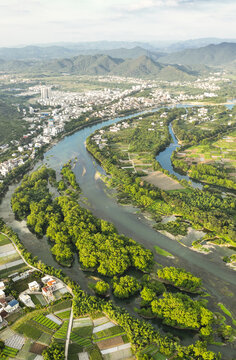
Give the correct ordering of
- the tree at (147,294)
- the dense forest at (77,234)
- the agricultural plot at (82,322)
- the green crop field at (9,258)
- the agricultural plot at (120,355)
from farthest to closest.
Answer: the green crop field at (9,258) < the dense forest at (77,234) < the tree at (147,294) < the agricultural plot at (82,322) < the agricultural plot at (120,355)

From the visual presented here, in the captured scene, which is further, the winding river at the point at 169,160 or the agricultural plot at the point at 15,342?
the winding river at the point at 169,160

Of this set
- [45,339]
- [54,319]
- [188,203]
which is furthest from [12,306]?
[188,203]

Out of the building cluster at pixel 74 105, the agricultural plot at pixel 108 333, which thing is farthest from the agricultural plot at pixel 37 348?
the building cluster at pixel 74 105

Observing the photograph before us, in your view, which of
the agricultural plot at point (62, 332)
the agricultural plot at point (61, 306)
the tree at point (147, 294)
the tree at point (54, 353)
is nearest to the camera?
the tree at point (54, 353)

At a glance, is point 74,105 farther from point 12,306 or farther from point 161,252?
point 12,306

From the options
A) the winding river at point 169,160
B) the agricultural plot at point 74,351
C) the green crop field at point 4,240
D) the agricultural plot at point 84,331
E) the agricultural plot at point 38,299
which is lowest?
the agricultural plot at point 74,351

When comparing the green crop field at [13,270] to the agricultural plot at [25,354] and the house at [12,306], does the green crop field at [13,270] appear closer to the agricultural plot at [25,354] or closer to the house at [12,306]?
the house at [12,306]

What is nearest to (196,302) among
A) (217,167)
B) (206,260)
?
(206,260)

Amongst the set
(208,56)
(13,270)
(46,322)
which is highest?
(208,56)

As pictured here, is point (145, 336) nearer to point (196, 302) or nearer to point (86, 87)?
point (196, 302)
